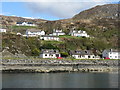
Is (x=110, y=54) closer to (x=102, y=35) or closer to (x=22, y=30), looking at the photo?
(x=102, y=35)

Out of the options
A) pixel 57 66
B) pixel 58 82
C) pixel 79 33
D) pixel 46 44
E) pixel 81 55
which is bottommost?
pixel 58 82

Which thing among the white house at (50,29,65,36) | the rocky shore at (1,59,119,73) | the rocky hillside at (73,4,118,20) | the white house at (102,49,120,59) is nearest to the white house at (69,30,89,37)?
the white house at (50,29,65,36)

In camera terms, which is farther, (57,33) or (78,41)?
(57,33)

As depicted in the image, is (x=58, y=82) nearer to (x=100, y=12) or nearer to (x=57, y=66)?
(x=57, y=66)

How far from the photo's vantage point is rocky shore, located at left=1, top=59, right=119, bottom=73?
152 feet

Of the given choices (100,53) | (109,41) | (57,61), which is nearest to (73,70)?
(57,61)

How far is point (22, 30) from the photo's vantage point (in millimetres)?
98500

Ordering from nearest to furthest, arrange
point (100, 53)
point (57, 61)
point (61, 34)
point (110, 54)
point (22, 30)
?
point (57, 61), point (110, 54), point (100, 53), point (61, 34), point (22, 30)

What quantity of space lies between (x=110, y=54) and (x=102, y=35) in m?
24.0

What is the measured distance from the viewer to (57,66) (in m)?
48.6

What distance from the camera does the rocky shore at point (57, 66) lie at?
46306 mm

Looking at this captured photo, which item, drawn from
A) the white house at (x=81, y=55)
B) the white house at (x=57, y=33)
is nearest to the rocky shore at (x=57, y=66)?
the white house at (x=81, y=55)

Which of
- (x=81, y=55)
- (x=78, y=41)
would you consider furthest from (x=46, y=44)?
(x=78, y=41)

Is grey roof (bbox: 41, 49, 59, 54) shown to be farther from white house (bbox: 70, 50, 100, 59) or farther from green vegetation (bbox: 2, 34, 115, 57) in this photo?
white house (bbox: 70, 50, 100, 59)
